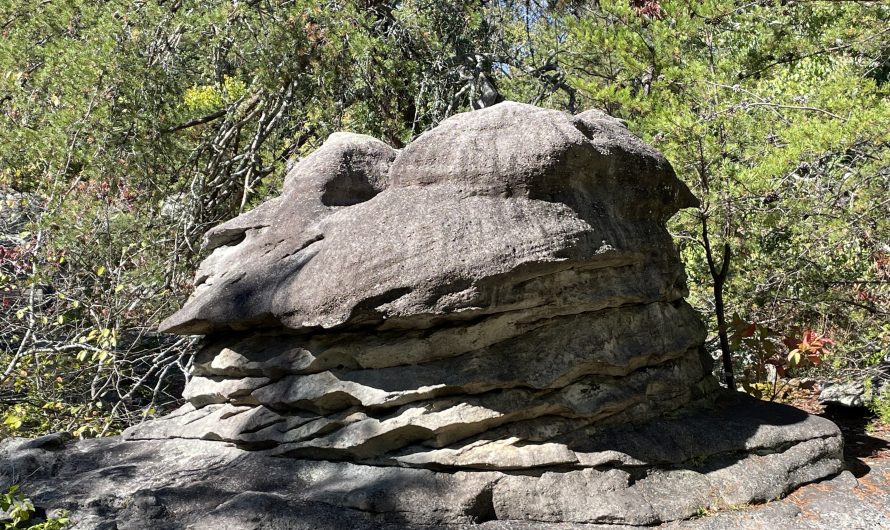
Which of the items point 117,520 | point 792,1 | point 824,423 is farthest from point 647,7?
point 117,520

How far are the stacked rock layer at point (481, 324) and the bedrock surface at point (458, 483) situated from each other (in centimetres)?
3

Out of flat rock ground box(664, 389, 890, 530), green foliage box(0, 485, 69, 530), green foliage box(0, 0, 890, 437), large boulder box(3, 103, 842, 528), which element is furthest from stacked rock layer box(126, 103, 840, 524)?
green foliage box(0, 0, 890, 437)

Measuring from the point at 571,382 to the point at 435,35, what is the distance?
513 cm

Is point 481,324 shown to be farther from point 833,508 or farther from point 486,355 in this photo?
point 833,508

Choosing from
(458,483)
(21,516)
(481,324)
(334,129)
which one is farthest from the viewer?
(334,129)

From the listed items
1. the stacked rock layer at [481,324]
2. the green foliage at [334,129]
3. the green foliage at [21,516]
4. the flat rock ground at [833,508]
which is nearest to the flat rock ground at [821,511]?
the flat rock ground at [833,508]

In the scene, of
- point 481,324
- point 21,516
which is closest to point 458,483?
point 481,324

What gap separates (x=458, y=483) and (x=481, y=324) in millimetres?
877

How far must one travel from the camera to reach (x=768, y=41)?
635 centimetres

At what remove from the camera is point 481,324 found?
13.8 ft

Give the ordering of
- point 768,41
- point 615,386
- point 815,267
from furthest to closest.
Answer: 1. point 815,267
2. point 768,41
3. point 615,386

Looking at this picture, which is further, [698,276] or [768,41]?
[698,276]

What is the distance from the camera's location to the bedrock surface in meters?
3.88

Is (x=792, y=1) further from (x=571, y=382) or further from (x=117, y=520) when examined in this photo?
(x=117, y=520)
